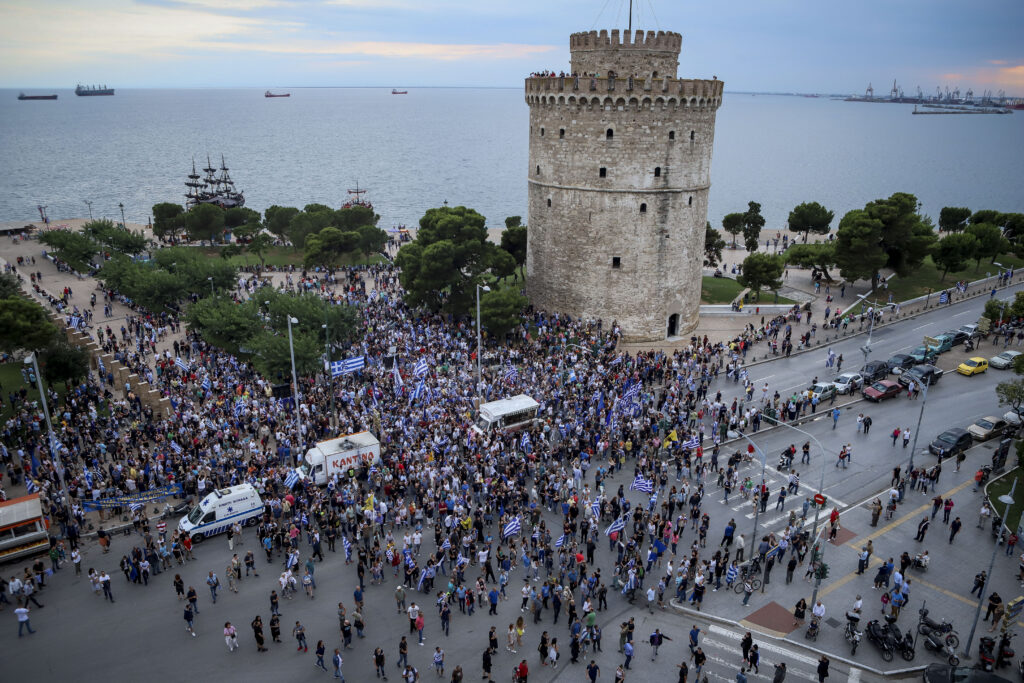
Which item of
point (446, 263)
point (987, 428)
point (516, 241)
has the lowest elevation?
point (987, 428)

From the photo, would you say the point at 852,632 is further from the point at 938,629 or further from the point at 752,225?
the point at 752,225

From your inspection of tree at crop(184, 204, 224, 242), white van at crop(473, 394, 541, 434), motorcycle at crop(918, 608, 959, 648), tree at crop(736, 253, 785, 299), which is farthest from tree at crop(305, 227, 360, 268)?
motorcycle at crop(918, 608, 959, 648)

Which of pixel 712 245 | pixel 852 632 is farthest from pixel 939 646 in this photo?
pixel 712 245

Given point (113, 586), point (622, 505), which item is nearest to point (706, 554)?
point (622, 505)

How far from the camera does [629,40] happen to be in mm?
41219

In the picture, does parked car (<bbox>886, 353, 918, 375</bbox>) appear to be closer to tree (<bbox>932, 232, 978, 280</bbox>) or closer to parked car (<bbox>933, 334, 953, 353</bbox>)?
parked car (<bbox>933, 334, 953, 353</bbox>)

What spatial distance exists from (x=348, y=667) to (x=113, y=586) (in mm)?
9253

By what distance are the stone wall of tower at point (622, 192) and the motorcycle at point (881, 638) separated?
2641 cm

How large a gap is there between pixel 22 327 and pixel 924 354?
49866mm

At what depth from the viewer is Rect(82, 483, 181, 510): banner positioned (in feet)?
84.9

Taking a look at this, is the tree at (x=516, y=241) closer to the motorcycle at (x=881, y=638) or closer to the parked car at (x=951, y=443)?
the parked car at (x=951, y=443)

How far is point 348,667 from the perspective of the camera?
19.4 metres

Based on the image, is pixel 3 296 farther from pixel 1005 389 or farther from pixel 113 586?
pixel 1005 389

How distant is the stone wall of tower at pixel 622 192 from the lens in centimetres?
4088
